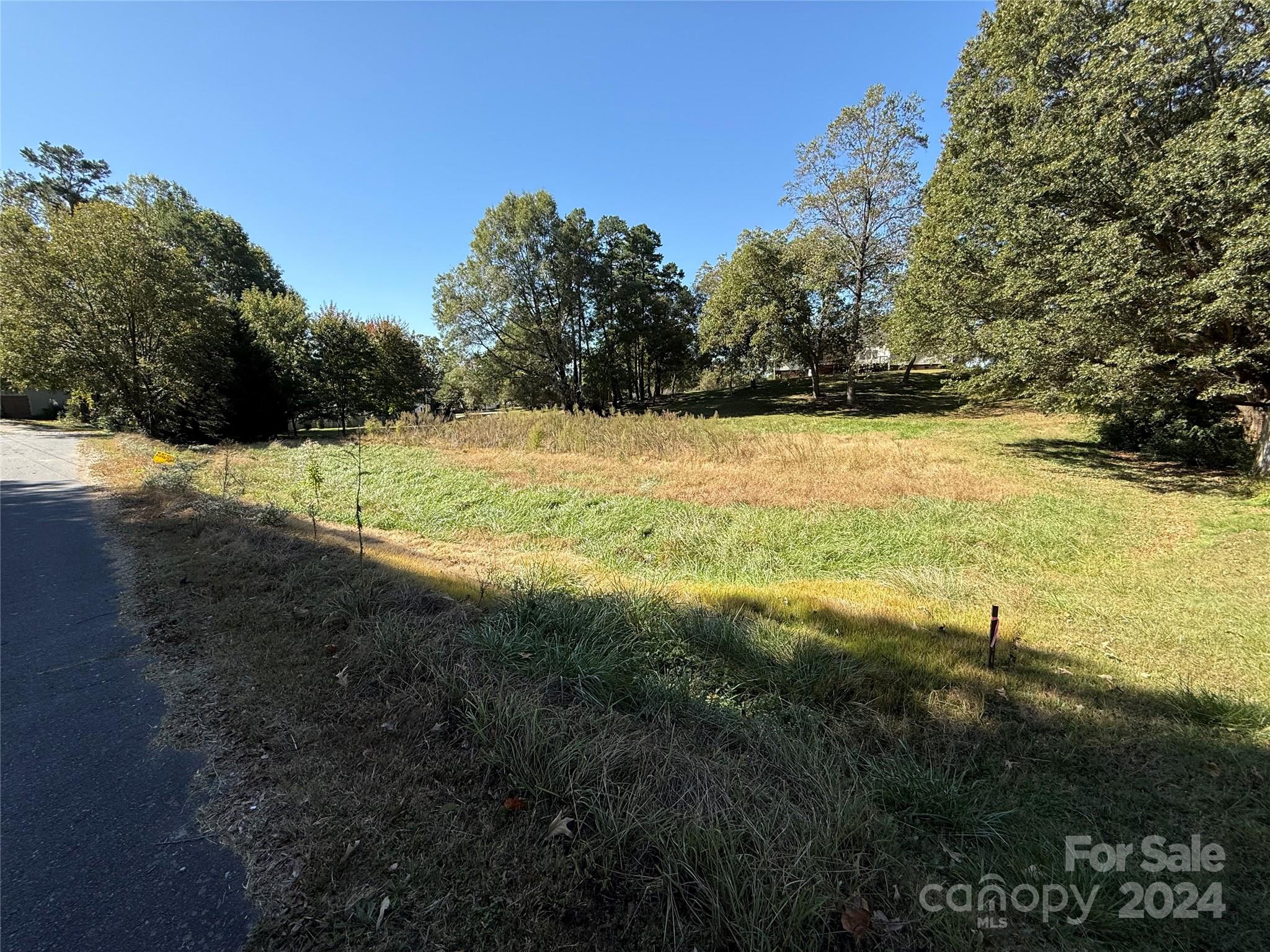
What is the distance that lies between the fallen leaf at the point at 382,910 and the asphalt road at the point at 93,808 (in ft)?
1.46

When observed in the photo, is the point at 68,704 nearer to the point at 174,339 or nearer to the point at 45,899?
the point at 45,899

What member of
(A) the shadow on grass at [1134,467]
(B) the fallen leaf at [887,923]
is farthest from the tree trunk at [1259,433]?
(B) the fallen leaf at [887,923]

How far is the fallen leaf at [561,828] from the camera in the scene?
78.9 inches

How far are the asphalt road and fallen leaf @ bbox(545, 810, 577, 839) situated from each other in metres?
1.07

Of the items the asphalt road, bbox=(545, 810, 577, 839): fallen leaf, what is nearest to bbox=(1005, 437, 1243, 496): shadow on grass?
bbox=(545, 810, 577, 839): fallen leaf

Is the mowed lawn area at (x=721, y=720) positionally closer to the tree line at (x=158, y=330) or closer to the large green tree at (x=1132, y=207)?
the large green tree at (x=1132, y=207)

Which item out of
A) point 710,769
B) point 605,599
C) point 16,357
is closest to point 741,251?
point 605,599

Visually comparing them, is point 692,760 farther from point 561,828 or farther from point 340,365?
point 340,365

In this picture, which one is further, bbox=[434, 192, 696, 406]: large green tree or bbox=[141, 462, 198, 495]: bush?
bbox=[434, 192, 696, 406]: large green tree

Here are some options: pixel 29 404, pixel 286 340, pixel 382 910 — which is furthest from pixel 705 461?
pixel 29 404

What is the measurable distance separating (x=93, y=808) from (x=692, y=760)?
2.80m

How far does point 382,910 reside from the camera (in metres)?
1.72

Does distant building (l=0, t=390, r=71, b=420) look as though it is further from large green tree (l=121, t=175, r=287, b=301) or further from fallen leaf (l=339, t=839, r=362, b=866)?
fallen leaf (l=339, t=839, r=362, b=866)

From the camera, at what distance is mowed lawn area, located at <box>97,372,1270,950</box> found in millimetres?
1800
